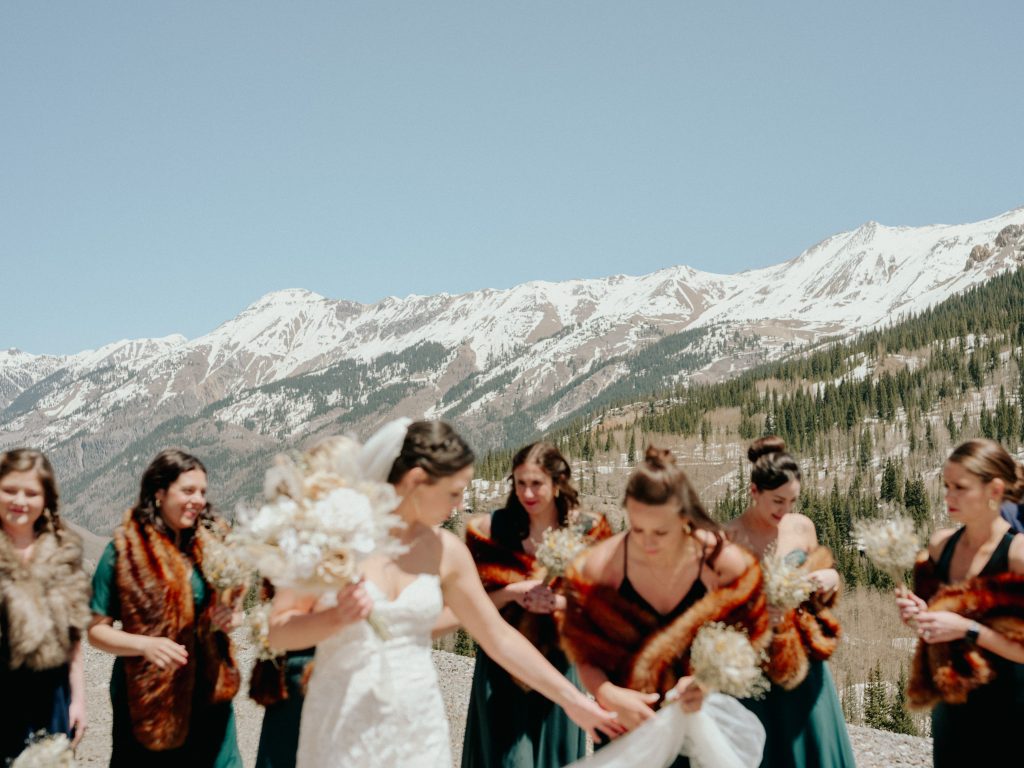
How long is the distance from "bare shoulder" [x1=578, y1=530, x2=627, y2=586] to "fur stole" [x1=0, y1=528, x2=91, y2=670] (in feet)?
9.41

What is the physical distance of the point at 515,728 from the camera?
17.6ft

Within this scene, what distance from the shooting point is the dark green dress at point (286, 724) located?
534 centimetres

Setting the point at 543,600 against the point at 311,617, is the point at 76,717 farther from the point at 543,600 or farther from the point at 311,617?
the point at 543,600

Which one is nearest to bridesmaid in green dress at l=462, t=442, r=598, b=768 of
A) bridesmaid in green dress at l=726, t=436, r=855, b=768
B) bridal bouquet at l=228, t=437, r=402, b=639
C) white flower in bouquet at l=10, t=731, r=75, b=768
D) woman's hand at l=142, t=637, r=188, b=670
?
bridesmaid in green dress at l=726, t=436, r=855, b=768

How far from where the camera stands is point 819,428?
109750 millimetres

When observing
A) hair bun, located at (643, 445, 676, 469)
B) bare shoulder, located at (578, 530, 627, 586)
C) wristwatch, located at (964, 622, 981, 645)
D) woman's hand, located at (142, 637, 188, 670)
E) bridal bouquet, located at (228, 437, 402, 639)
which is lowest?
woman's hand, located at (142, 637, 188, 670)

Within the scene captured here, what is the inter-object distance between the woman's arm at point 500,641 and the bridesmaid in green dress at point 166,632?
1835mm

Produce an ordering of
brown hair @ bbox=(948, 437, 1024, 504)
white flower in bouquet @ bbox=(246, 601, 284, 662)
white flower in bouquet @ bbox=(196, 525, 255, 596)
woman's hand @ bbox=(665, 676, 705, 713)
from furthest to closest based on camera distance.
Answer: white flower in bouquet @ bbox=(246, 601, 284, 662) → white flower in bouquet @ bbox=(196, 525, 255, 596) → brown hair @ bbox=(948, 437, 1024, 504) → woman's hand @ bbox=(665, 676, 705, 713)

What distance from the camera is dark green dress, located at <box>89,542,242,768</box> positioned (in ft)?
15.5

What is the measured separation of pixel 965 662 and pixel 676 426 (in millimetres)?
123206

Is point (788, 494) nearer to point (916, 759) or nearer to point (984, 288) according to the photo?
point (916, 759)

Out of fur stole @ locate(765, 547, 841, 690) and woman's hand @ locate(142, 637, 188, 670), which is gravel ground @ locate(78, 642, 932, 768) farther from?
fur stole @ locate(765, 547, 841, 690)

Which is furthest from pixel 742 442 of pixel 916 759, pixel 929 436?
pixel 916 759

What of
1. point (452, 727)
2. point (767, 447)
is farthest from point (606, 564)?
point (452, 727)
